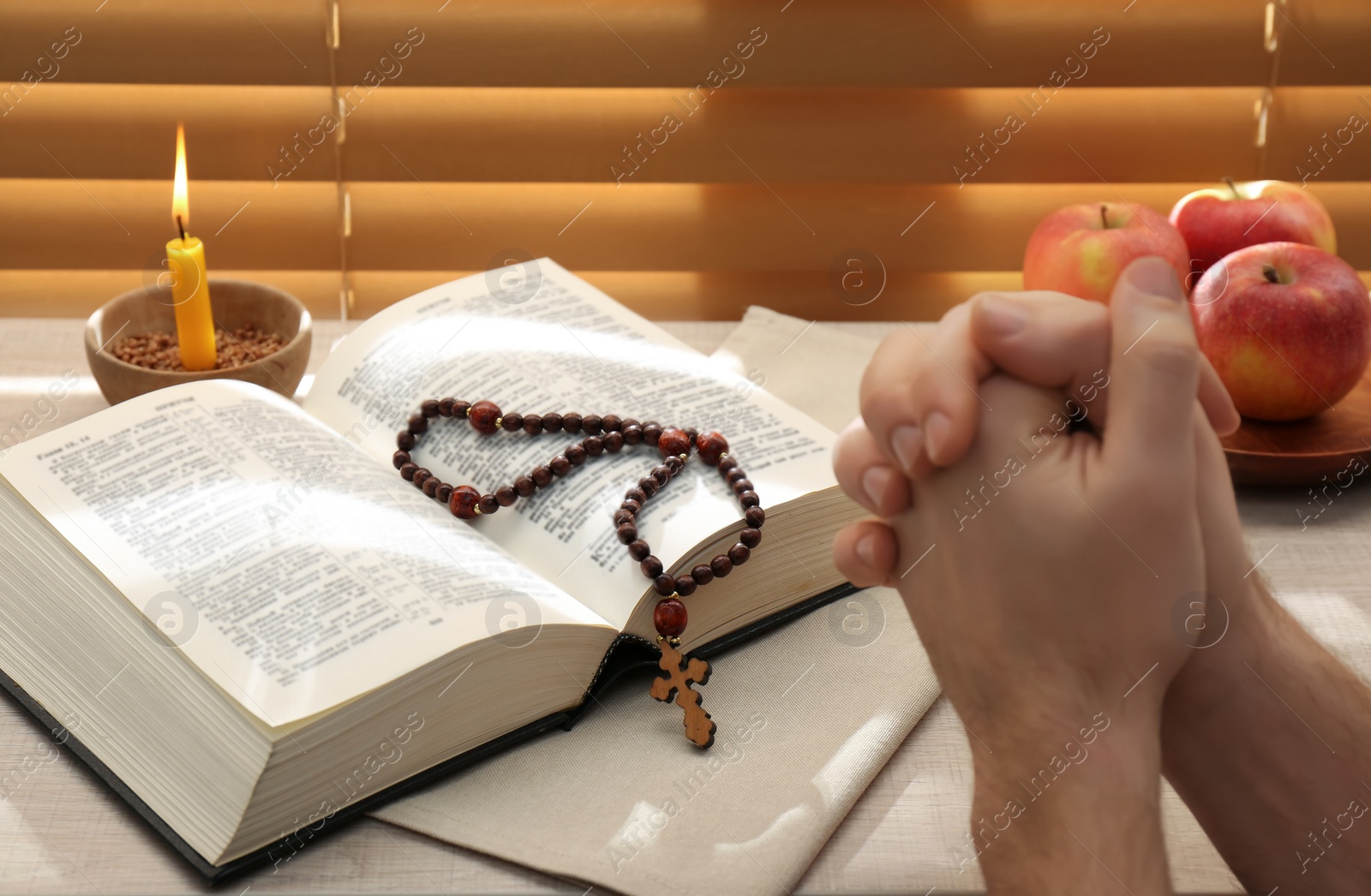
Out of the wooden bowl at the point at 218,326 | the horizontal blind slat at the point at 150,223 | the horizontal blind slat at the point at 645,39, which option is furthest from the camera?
the horizontal blind slat at the point at 150,223

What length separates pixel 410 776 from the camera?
576 mm

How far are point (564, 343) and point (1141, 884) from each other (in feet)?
1.76

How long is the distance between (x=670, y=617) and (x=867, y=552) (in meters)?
0.14

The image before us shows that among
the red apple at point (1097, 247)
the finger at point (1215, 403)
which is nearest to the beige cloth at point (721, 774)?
the finger at point (1215, 403)

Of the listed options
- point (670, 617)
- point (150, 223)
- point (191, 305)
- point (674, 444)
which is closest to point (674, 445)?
point (674, 444)

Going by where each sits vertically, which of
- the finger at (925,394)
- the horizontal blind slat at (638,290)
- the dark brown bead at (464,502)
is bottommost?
the horizontal blind slat at (638,290)

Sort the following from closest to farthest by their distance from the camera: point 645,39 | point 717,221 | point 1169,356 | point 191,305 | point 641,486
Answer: point 1169,356 → point 641,486 → point 191,305 → point 645,39 → point 717,221

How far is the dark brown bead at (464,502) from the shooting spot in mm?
712

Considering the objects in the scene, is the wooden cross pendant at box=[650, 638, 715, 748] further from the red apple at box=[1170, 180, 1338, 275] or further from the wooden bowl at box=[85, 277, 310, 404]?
the red apple at box=[1170, 180, 1338, 275]

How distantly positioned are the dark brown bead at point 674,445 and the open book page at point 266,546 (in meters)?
0.12

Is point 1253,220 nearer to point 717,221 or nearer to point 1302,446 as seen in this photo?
point 1302,446

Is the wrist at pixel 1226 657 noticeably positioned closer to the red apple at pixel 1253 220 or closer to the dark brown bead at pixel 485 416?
the dark brown bead at pixel 485 416

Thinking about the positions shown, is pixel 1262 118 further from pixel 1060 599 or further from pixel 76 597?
pixel 76 597

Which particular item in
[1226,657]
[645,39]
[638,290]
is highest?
[645,39]
